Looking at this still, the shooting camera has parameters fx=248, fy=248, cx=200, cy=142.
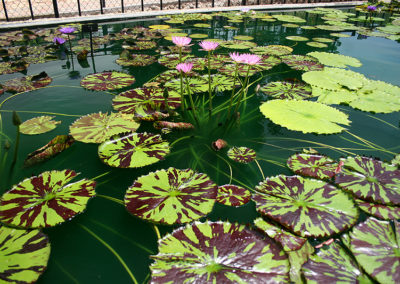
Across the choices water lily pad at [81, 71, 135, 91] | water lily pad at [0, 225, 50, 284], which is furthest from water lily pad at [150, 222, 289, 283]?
water lily pad at [81, 71, 135, 91]

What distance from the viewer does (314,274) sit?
28.6 inches

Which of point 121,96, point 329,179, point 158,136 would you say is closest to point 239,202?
point 329,179

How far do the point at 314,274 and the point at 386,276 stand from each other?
0.64 ft

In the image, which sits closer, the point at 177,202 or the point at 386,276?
the point at 386,276

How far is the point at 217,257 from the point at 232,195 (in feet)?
1.08

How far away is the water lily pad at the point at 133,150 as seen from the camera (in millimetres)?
1170

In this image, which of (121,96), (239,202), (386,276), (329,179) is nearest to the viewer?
(386,276)

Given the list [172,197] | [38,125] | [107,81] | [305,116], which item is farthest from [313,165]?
[107,81]

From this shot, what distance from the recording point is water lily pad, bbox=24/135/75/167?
1.16 meters

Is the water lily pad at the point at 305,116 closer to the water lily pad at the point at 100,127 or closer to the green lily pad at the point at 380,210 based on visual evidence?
the green lily pad at the point at 380,210

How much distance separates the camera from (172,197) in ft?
3.19

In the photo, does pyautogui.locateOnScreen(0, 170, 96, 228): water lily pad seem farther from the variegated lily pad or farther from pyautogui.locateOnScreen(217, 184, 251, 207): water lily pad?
pyautogui.locateOnScreen(217, 184, 251, 207): water lily pad

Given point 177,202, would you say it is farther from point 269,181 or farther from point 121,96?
point 121,96

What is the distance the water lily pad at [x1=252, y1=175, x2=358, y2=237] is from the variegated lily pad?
0.70ft
